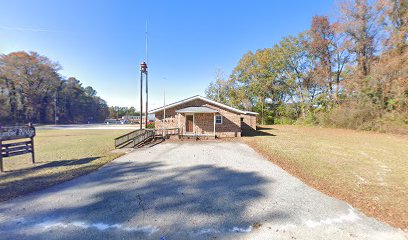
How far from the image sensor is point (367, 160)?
732 centimetres

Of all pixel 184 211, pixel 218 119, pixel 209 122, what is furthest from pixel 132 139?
pixel 184 211

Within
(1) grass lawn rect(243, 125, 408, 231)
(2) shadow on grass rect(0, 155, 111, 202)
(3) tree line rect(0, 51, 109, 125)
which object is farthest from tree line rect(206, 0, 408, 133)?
(3) tree line rect(0, 51, 109, 125)

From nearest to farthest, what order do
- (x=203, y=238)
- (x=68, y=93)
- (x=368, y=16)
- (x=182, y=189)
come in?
1. (x=203, y=238)
2. (x=182, y=189)
3. (x=368, y=16)
4. (x=68, y=93)

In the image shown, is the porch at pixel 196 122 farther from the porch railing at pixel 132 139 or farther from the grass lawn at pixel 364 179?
the grass lawn at pixel 364 179

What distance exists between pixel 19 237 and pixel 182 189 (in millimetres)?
3046

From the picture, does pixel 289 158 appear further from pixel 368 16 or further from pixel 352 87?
pixel 368 16

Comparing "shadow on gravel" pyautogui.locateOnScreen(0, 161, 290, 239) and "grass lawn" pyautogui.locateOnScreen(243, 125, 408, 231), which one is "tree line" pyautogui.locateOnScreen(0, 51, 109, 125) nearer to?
"shadow on gravel" pyautogui.locateOnScreen(0, 161, 290, 239)

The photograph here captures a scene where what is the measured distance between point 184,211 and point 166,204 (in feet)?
1.72

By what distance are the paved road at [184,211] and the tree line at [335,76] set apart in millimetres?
21134

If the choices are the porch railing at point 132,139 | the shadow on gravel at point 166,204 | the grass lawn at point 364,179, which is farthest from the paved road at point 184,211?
the porch railing at point 132,139

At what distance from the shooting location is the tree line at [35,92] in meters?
40.1

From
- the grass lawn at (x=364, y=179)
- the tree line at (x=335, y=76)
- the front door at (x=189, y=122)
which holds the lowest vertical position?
the grass lawn at (x=364, y=179)

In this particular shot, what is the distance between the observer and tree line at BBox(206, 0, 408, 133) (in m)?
16.8

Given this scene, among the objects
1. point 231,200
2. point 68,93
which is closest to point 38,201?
point 231,200
